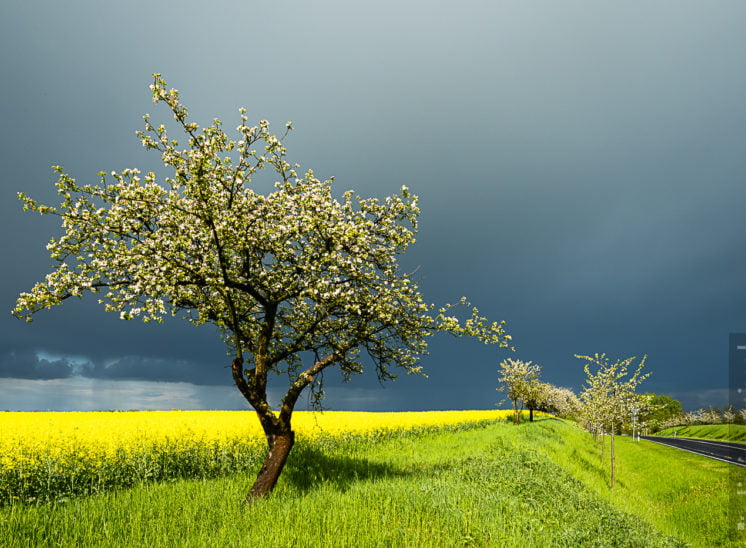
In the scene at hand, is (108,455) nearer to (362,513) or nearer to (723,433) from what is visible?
(362,513)

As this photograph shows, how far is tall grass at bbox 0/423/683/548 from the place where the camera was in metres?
8.71

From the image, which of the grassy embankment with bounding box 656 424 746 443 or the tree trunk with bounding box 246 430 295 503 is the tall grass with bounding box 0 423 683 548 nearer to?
the tree trunk with bounding box 246 430 295 503

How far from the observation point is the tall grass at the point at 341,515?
8.71 metres

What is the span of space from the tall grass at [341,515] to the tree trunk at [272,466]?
325 millimetres

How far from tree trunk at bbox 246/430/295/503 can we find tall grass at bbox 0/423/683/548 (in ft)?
1.07

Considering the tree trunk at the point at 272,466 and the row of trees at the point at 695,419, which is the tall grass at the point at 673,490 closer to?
the tree trunk at the point at 272,466

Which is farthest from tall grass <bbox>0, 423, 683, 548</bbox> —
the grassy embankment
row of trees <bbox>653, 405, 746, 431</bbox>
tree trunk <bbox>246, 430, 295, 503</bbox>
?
row of trees <bbox>653, 405, 746, 431</bbox>

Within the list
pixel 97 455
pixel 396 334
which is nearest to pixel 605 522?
pixel 396 334

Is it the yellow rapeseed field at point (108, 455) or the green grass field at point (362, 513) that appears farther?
the yellow rapeseed field at point (108, 455)

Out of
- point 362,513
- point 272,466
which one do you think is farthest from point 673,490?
point 272,466

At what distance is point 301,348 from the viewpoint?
42.0 feet

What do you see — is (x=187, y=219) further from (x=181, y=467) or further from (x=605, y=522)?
(x=605, y=522)

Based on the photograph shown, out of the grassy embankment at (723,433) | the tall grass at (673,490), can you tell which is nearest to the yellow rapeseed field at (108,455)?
the tall grass at (673,490)

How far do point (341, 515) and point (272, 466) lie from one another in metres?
3.07
